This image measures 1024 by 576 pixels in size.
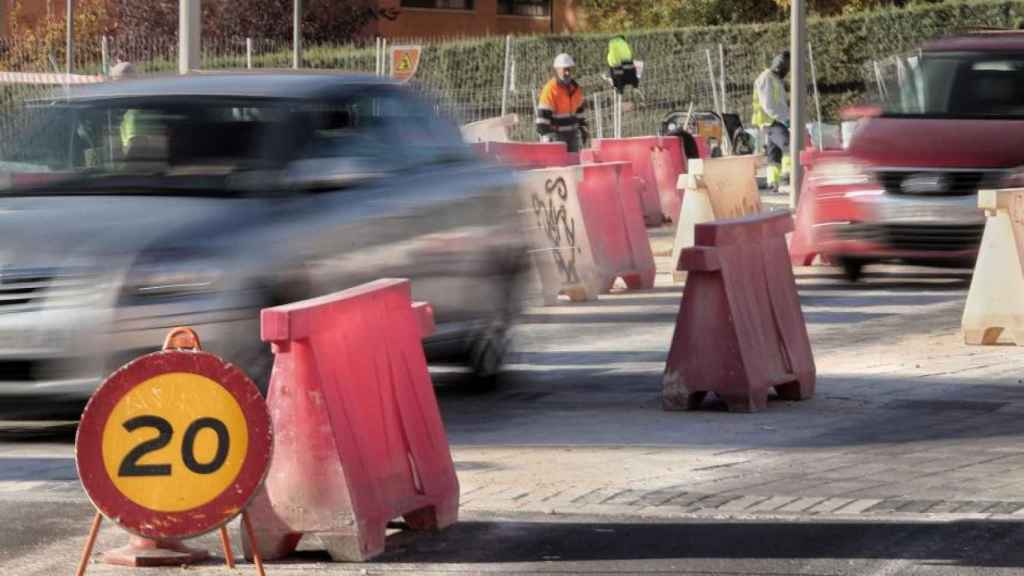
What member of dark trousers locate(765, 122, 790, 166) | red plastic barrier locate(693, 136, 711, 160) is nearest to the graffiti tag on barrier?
dark trousers locate(765, 122, 790, 166)

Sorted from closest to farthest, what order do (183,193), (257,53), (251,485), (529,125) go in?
(251,485)
(183,193)
(529,125)
(257,53)

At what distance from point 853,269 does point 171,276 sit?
9.41 metres

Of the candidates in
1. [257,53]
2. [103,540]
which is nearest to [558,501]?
[103,540]

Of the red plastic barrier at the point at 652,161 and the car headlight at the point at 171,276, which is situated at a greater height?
the car headlight at the point at 171,276

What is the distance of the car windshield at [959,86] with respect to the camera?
18547 mm

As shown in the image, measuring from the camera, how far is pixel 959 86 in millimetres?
18828

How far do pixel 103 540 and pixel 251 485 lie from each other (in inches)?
54.4

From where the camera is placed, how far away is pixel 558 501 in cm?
853

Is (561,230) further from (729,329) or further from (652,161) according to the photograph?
(652,161)

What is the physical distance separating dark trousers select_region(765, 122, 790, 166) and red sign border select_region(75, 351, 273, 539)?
22.1m

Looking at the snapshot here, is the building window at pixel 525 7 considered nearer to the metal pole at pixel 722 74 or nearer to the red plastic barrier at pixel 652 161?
the metal pole at pixel 722 74

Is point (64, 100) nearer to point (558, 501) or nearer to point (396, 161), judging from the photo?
point (396, 161)

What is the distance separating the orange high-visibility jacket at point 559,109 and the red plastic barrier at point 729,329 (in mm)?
15715

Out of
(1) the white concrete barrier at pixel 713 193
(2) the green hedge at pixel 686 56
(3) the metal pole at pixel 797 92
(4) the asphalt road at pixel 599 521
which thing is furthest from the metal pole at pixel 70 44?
(4) the asphalt road at pixel 599 521
